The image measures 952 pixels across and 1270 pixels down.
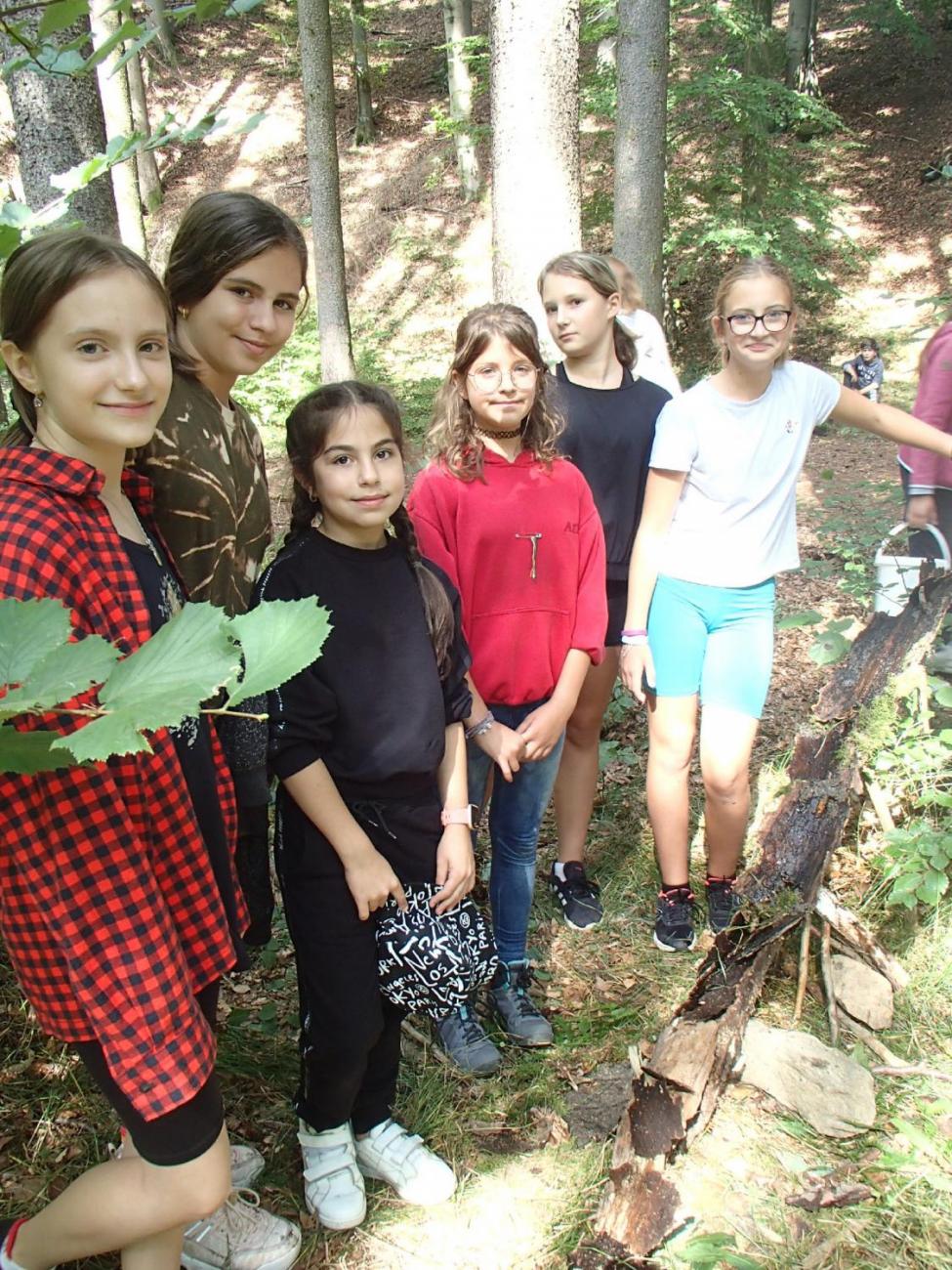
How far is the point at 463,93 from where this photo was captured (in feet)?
56.5

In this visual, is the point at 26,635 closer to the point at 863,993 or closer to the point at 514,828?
the point at 514,828

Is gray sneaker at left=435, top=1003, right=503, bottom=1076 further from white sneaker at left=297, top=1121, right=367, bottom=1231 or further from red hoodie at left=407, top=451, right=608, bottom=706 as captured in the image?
red hoodie at left=407, top=451, right=608, bottom=706

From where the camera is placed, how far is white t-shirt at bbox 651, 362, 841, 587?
2904 millimetres

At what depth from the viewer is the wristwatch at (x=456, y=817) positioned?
2289 millimetres

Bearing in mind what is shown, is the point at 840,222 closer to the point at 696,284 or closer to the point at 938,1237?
the point at 696,284

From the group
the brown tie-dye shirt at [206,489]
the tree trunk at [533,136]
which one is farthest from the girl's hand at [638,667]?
the tree trunk at [533,136]

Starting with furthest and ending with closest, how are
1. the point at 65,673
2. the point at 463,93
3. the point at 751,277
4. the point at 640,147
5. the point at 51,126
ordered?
the point at 463,93 → the point at 640,147 → the point at 51,126 → the point at 751,277 → the point at 65,673

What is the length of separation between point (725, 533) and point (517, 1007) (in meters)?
1.63

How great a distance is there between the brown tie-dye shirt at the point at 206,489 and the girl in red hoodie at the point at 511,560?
601 millimetres

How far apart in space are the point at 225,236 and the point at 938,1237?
2.67 metres

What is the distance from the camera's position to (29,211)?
1.28 metres

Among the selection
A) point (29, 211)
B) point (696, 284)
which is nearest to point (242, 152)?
point (696, 284)

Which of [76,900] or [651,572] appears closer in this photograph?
[76,900]

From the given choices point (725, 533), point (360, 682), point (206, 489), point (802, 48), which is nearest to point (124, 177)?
point (725, 533)
